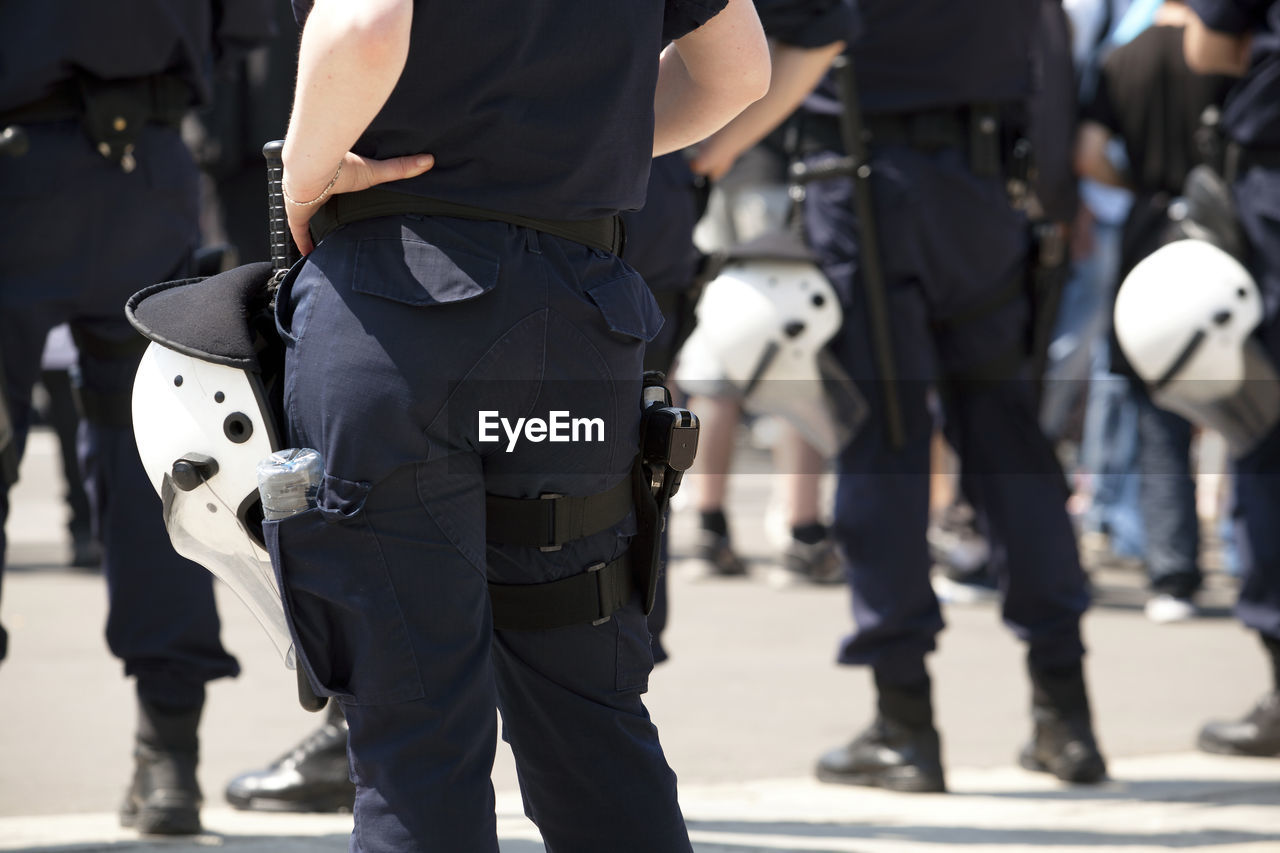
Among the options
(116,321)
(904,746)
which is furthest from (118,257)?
(904,746)

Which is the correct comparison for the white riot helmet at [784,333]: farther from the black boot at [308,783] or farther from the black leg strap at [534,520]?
the black leg strap at [534,520]

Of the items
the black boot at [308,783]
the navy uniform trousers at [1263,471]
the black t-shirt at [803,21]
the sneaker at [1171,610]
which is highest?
the black t-shirt at [803,21]

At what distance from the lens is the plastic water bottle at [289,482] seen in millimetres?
1827

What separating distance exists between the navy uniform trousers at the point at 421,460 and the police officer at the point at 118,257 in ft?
3.59

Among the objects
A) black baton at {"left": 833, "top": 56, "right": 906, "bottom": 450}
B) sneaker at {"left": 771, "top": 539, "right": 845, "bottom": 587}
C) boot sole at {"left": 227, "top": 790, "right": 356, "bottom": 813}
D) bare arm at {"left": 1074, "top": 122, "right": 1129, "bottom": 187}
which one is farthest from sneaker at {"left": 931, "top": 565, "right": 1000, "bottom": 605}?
boot sole at {"left": 227, "top": 790, "right": 356, "bottom": 813}

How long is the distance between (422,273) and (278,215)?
355mm

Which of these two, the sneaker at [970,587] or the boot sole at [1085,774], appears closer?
the boot sole at [1085,774]

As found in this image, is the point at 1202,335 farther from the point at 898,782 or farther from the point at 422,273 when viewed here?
the point at 422,273

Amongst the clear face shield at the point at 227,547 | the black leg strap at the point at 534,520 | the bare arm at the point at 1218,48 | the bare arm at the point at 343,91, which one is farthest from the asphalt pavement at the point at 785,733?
the bare arm at the point at 1218,48

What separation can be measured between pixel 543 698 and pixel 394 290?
20.9 inches

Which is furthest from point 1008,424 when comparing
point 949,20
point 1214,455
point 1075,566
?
point 1214,455

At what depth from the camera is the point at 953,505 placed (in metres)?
6.42

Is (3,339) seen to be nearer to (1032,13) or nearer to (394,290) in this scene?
(394,290)

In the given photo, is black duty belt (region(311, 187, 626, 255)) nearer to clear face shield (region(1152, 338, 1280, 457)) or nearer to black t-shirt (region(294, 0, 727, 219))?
black t-shirt (region(294, 0, 727, 219))
